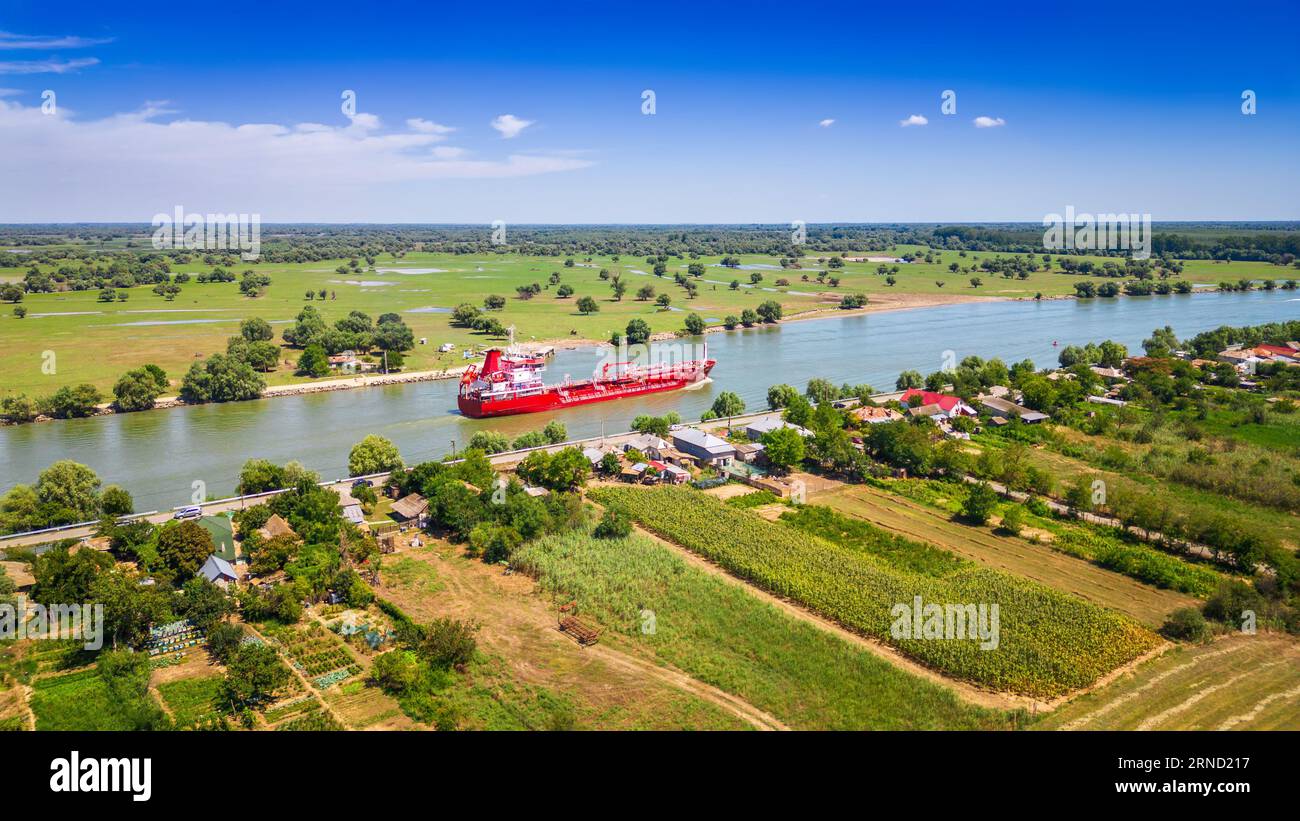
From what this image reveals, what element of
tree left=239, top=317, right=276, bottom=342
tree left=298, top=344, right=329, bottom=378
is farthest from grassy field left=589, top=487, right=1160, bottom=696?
tree left=239, top=317, right=276, bottom=342

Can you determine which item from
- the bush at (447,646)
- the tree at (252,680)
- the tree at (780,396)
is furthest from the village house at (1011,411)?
the tree at (252,680)

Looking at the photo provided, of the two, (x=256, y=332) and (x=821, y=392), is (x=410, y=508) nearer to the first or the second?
(x=821, y=392)

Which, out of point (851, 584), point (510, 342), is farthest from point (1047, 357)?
point (851, 584)

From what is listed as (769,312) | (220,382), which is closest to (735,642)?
(220,382)

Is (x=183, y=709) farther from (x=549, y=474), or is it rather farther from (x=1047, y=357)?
(x=1047, y=357)

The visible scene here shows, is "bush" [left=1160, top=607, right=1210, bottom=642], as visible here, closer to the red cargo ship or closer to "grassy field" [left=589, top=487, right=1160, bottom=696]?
"grassy field" [left=589, top=487, right=1160, bottom=696]

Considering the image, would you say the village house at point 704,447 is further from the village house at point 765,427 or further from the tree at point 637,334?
the tree at point 637,334
